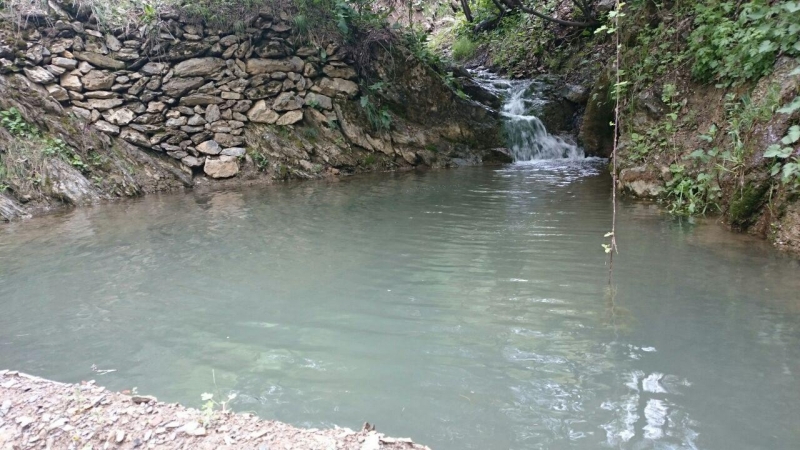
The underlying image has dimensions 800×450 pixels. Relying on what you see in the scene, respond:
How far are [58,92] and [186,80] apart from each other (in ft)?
7.53

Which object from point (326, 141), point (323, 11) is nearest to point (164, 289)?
point (326, 141)

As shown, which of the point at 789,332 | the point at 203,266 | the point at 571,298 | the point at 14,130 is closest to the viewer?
the point at 789,332

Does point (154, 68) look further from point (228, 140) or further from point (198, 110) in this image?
point (228, 140)

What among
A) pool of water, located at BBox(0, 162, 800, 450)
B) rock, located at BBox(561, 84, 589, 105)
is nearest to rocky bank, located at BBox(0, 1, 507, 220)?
rock, located at BBox(561, 84, 589, 105)

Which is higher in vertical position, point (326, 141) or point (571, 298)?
point (326, 141)

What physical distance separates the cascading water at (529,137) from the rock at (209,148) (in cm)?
715

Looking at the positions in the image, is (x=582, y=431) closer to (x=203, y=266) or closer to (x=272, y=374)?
(x=272, y=374)

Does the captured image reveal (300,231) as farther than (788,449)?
Yes

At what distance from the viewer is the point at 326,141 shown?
11.4 metres

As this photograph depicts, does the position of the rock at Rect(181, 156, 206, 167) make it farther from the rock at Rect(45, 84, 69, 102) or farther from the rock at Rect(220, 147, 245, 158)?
the rock at Rect(45, 84, 69, 102)

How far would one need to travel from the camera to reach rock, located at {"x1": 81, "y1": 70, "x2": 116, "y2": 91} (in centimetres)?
932

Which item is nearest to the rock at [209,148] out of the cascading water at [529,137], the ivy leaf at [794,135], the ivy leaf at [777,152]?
the cascading water at [529,137]

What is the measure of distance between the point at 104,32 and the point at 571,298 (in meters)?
10.5

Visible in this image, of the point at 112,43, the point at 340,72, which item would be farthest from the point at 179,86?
the point at 340,72
